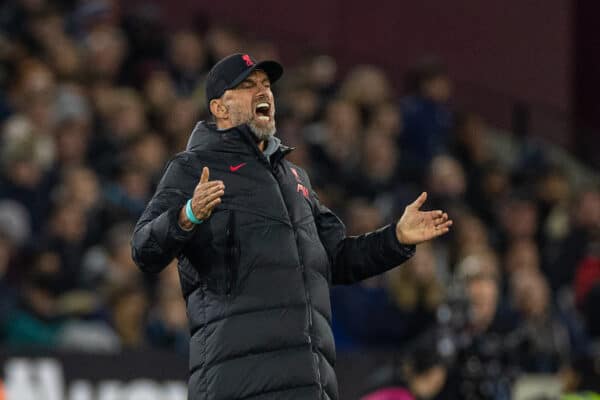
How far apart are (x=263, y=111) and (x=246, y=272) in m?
0.64

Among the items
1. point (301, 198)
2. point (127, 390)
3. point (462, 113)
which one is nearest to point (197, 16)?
point (462, 113)

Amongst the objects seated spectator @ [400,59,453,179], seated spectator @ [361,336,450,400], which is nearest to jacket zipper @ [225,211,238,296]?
seated spectator @ [361,336,450,400]

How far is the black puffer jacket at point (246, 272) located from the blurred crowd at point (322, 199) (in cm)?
299

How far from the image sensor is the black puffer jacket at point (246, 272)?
190 inches

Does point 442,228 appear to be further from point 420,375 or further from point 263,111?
point 420,375

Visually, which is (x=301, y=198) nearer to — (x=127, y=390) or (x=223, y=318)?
(x=223, y=318)

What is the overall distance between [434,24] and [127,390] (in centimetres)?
830

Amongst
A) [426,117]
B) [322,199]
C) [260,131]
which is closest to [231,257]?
[260,131]

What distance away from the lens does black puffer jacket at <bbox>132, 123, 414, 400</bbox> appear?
190 inches

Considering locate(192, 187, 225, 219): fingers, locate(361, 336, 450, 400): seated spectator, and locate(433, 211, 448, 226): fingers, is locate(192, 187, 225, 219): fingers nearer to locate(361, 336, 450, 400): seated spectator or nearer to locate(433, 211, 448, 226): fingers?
locate(433, 211, 448, 226): fingers

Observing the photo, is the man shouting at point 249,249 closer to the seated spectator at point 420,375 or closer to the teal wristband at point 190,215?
the teal wristband at point 190,215

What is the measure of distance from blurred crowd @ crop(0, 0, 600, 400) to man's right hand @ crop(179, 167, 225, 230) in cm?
336

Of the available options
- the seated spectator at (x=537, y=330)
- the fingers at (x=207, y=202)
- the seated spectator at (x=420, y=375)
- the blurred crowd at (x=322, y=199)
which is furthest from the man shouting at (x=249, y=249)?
the seated spectator at (x=537, y=330)

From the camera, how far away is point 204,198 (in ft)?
15.4
